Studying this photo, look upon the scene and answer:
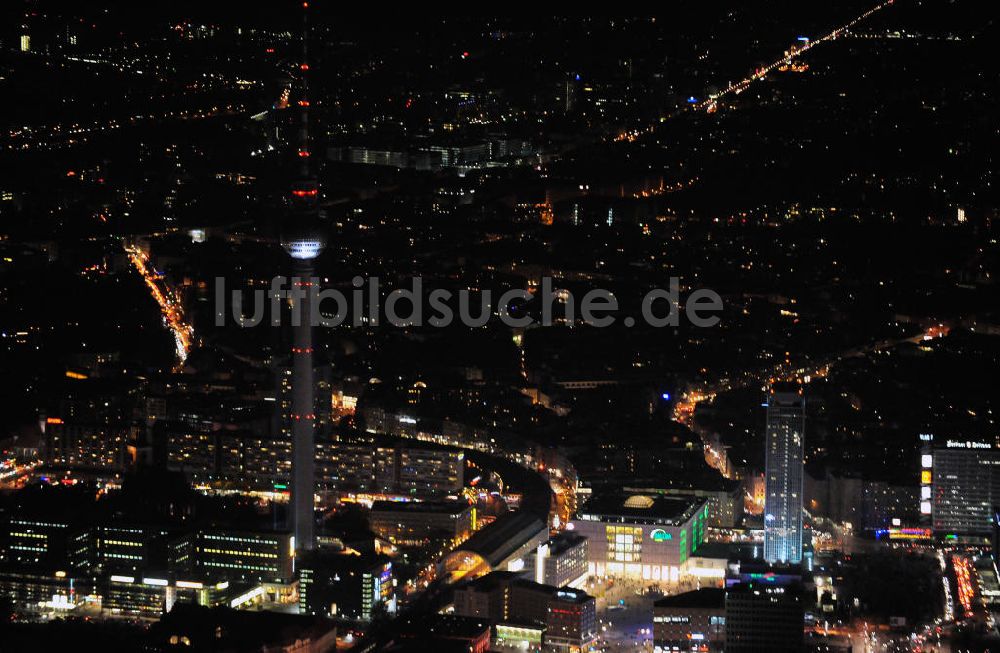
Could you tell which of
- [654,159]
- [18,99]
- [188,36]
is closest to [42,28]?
[18,99]

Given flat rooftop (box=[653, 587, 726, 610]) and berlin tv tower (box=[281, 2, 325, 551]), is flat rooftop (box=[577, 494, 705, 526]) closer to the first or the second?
flat rooftop (box=[653, 587, 726, 610])

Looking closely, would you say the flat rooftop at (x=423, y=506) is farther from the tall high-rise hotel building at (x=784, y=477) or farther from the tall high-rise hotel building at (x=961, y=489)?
the tall high-rise hotel building at (x=961, y=489)

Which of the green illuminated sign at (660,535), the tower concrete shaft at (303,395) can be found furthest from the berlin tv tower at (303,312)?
the green illuminated sign at (660,535)

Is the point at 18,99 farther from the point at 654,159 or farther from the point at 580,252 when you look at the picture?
the point at 654,159

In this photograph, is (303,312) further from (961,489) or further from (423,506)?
(961,489)

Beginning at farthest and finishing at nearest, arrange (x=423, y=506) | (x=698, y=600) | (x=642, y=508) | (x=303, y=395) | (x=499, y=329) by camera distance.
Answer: (x=499, y=329) < (x=303, y=395) < (x=423, y=506) < (x=642, y=508) < (x=698, y=600)

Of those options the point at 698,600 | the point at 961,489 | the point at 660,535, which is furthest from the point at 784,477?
the point at 698,600

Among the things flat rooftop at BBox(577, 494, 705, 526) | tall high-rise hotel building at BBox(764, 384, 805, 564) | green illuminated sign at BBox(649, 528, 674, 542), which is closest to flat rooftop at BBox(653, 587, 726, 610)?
tall high-rise hotel building at BBox(764, 384, 805, 564)
